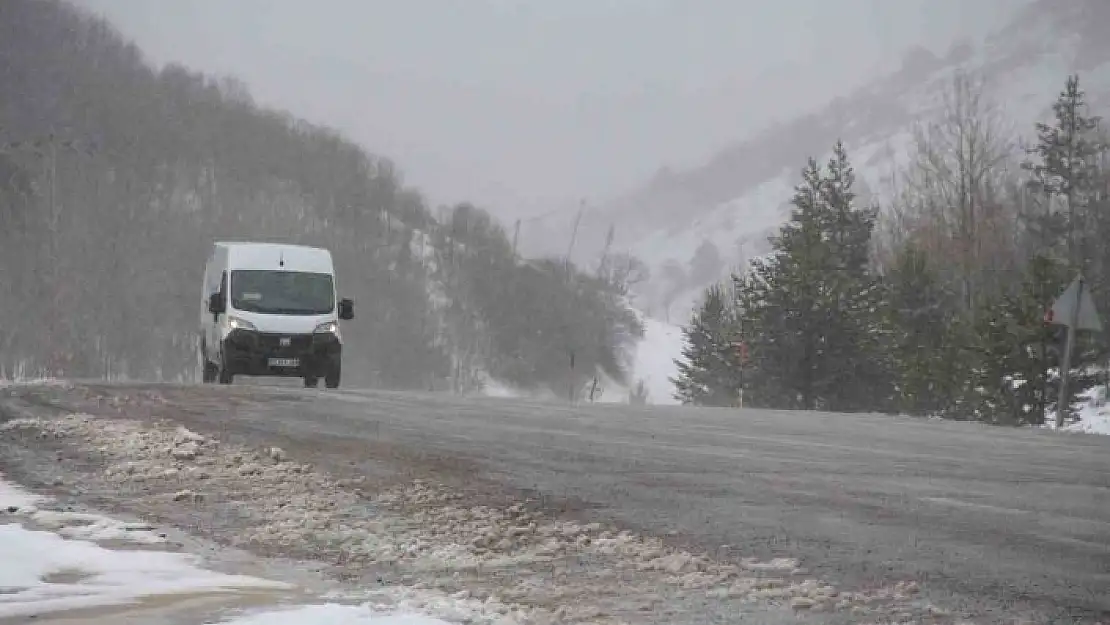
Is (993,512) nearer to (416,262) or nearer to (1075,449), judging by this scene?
(1075,449)

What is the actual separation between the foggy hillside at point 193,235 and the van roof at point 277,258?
147ft

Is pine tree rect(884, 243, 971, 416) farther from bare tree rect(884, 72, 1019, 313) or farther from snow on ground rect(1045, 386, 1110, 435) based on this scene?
bare tree rect(884, 72, 1019, 313)

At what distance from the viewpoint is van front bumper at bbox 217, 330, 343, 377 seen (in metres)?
23.9

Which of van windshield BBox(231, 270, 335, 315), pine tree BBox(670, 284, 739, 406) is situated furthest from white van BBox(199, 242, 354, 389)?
pine tree BBox(670, 284, 739, 406)

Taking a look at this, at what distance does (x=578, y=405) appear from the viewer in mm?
19750

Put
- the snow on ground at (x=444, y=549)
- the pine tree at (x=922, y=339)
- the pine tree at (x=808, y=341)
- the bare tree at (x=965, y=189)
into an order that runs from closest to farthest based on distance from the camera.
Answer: the snow on ground at (x=444, y=549), the pine tree at (x=808, y=341), the pine tree at (x=922, y=339), the bare tree at (x=965, y=189)

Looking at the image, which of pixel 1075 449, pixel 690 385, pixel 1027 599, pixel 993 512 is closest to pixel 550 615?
pixel 1027 599

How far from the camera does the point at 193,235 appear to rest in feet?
343

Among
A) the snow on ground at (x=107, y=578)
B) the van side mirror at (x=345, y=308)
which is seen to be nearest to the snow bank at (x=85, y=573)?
the snow on ground at (x=107, y=578)

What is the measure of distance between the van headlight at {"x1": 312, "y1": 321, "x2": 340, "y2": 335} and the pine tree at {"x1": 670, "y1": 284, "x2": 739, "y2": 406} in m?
32.3

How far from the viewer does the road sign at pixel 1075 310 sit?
23.1 m

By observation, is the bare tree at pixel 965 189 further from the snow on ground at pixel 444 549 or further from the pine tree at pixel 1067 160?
the snow on ground at pixel 444 549

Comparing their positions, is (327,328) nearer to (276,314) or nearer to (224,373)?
(276,314)

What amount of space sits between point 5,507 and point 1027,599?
716cm
